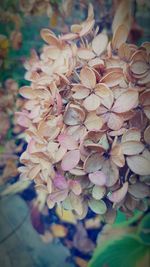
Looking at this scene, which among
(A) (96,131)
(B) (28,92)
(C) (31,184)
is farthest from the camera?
(C) (31,184)

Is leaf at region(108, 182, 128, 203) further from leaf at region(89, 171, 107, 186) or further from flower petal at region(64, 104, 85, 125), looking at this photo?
flower petal at region(64, 104, 85, 125)

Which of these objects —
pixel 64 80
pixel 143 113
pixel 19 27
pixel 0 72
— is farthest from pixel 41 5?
pixel 143 113

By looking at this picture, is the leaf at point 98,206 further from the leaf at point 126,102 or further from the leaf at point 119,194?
the leaf at point 126,102

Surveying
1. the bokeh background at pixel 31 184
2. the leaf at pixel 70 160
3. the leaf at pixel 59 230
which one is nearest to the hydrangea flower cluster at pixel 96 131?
the leaf at pixel 70 160

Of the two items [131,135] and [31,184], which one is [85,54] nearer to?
[131,135]

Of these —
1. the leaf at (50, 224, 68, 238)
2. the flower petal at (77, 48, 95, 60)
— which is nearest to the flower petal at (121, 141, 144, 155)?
the flower petal at (77, 48, 95, 60)

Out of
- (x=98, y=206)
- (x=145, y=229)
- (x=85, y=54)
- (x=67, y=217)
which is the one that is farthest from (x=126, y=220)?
(x=85, y=54)
